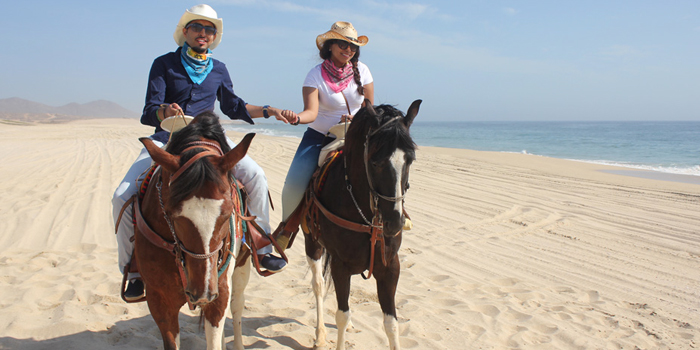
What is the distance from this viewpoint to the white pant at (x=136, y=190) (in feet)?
9.57

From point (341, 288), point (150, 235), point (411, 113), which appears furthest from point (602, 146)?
point (150, 235)

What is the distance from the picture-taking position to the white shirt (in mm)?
4070

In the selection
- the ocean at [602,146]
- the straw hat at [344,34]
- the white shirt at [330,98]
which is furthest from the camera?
the ocean at [602,146]

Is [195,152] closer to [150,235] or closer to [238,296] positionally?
[150,235]

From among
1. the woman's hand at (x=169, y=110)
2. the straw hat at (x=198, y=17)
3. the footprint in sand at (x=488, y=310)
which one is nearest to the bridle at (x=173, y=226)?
the woman's hand at (x=169, y=110)

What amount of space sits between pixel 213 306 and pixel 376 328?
1.90 meters

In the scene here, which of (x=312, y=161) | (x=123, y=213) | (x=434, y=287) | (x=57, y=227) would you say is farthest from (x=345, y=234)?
(x=57, y=227)

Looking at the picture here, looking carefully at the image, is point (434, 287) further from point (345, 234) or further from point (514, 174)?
point (514, 174)

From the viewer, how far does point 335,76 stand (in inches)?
162

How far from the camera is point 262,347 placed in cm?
369

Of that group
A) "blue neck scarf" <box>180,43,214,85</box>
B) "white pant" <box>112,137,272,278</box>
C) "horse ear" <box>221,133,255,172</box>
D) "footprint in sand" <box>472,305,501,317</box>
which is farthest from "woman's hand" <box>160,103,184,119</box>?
"footprint in sand" <box>472,305,501,317</box>

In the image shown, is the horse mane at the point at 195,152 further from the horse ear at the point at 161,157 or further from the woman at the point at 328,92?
the woman at the point at 328,92

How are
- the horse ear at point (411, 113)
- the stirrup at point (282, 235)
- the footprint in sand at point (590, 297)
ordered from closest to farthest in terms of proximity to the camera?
the horse ear at point (411, 113) < the stirrup at point (282, 235) < the footprint in sand at point (590, 297)

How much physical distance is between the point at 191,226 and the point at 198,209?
0.30 feet
